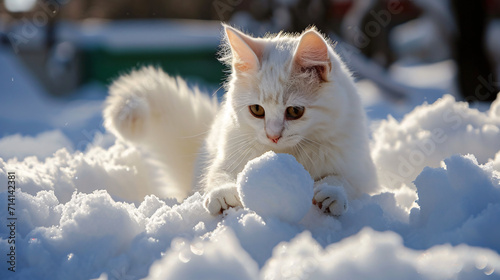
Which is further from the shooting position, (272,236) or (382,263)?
(272,236)

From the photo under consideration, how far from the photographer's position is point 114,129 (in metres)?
2.07

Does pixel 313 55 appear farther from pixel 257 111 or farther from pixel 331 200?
pixel 331 200

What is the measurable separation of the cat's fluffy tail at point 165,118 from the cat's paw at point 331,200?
1019 millimetres

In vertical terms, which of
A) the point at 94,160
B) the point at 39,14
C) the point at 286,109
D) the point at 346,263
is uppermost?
the point at 39,14

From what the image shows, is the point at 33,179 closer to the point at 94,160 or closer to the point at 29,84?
the point at 94,160

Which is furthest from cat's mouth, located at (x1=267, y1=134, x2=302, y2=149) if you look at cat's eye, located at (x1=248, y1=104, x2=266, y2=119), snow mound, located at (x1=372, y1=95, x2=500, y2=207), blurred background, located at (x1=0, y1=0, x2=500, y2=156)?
blurred background, located at (x1=0, y1=0, x2=500, y2=156)

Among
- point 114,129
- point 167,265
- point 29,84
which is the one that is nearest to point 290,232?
point 167,265

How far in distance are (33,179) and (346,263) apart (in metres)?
1.23

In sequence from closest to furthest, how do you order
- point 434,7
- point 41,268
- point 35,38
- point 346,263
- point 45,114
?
point 346,263 → point 41,268 → point 45,114 → point 434,7 → point 35,38

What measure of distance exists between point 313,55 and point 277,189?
24.0 inches

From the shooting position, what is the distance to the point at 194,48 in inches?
343

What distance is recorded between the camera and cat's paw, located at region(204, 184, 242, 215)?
130 centimetres

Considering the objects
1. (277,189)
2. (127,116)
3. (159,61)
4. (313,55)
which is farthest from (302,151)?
(159,61)

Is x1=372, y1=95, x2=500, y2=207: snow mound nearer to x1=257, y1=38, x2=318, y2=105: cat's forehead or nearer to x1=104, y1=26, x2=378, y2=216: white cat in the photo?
x1=104, y1=26, x2=378, y2=216: white cat
